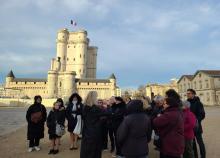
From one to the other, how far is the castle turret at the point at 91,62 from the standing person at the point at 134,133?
121m

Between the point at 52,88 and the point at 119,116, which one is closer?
the point at 119,116

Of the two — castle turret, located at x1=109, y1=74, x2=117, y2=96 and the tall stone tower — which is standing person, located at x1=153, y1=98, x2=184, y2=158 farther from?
the tall stone tower

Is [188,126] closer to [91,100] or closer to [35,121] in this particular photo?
[91,100]

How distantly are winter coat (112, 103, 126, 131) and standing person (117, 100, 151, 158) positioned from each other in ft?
7.58

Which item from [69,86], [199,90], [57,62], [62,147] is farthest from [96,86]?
[62,147]

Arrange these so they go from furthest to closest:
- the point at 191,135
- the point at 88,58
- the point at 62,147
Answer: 1. the point at 88,58
2. the point at 62,147
3. the point at 191,135

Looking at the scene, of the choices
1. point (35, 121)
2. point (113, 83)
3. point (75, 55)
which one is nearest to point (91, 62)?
point (75, 55)

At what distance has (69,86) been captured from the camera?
105062mm

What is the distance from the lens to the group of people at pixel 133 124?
16.3ft

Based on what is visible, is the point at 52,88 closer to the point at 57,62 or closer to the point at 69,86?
the point at 69,86

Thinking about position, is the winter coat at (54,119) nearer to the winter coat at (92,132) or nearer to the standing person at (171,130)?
the winter coat at (92,132)

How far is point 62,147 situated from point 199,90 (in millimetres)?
62083

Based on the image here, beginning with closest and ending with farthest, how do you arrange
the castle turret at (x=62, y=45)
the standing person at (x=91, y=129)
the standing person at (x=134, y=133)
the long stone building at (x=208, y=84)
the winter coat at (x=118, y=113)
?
the standing person at (x=134, y=133) < the standing person at (x=91, y=129) < the winter coat at (x=118, y=113) < the long stone building at (x=208, y=84) < the castle turret at (x=62, y=45)

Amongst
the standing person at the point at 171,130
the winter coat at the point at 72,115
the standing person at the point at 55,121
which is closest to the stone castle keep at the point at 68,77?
the standing person at the point at 55,121
